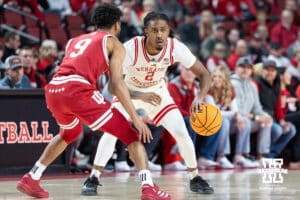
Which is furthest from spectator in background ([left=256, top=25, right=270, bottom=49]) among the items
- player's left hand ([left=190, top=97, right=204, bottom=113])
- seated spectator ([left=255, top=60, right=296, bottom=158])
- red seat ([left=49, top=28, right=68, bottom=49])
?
player's left hand ([left=190, top=97, right=204, bottom=113])

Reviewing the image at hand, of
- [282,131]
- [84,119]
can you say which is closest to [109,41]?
[84,119]

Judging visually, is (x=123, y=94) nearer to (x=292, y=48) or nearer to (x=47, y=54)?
(x=47, y=54)

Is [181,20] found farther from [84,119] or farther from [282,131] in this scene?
[84,119]

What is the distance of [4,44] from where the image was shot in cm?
1270

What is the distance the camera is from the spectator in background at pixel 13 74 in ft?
37.4

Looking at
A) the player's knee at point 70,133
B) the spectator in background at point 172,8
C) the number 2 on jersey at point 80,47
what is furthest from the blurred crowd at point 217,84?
the number 2 on jersey at point 80,47

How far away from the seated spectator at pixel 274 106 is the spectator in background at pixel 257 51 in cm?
227

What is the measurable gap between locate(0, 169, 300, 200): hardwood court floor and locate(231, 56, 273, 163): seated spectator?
1746 millimetres

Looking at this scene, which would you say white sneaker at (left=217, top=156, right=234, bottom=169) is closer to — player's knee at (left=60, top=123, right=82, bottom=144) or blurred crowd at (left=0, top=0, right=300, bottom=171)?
blurred crowd at (left=0, top=0, right=300, bottom=171)

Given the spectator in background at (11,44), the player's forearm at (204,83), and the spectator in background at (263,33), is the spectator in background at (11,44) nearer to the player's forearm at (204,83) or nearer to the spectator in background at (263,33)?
the player's forearm at (204,83)

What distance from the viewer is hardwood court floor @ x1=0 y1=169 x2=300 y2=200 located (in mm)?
8203

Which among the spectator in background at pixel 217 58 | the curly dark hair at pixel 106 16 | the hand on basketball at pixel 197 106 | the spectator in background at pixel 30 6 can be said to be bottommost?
the hand on basketball at pixel 197 106

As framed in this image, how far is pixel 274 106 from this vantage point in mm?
13531

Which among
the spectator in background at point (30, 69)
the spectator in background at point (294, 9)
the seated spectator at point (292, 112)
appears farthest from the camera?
the spectator in background at point (294, 9)
